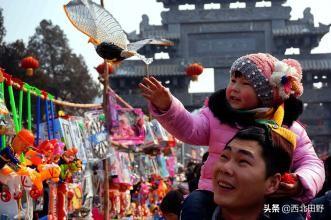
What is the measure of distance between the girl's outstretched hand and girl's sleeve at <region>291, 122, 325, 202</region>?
469 mm

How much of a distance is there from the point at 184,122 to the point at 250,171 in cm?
39

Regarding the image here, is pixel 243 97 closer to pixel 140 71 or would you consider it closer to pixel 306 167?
pixel 306 167

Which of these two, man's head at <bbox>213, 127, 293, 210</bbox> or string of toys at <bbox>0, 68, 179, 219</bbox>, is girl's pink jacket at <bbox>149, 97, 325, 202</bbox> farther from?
string of toys at <bbox>0, 68, 179, 219</bbox>

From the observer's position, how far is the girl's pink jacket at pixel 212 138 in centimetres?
194

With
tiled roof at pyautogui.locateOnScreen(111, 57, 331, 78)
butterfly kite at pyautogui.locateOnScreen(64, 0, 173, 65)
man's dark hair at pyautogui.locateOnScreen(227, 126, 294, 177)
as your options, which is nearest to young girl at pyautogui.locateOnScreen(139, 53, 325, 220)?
man's dark hair at pyautogui.locateOnScreen(227, 126, 294, 177)

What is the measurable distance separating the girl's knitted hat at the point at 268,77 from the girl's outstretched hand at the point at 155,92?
33 cm

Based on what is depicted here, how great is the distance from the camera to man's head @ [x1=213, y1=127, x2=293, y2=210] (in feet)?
5.58

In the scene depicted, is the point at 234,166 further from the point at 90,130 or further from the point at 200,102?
the point at 200,102

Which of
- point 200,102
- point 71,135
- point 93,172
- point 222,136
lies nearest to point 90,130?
point 71,135

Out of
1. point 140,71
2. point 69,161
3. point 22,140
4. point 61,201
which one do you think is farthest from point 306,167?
point 140,71

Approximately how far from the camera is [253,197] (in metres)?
1.73

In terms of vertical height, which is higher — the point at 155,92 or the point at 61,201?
the point at 155,92

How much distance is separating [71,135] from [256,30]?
29897 millimetres

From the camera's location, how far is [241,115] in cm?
206
